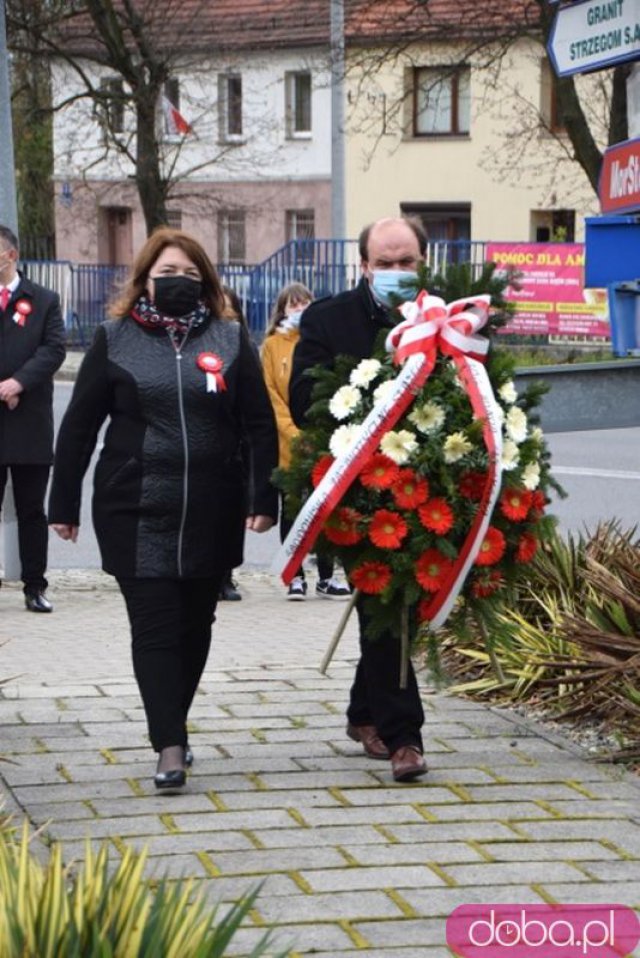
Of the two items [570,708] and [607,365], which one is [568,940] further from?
[607,365]

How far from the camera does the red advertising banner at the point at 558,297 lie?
1089 inches

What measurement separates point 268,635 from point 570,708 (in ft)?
8.65

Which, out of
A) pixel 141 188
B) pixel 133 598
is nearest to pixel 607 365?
pixel 133 598

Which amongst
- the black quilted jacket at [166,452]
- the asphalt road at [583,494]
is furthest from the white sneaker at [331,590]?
the black quilted jacket at [166,452]

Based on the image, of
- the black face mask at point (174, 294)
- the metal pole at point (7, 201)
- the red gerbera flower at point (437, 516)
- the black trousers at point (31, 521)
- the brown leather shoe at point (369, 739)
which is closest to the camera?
the red gerbera flower at point (437, 516)

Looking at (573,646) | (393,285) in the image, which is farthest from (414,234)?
(573,646)

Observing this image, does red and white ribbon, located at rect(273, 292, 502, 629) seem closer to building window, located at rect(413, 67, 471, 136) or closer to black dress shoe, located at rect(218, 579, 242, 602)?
black dress shoe, located at rect(218, 579, 242, 602)

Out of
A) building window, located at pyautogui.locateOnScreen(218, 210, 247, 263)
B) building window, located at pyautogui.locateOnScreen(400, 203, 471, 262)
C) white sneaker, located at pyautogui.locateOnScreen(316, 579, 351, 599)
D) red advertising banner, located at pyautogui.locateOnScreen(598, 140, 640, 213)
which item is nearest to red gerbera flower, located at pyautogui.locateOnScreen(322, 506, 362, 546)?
red advertising banner, located at pyautogui.locateOnScreen(598, 140, 640, 213)

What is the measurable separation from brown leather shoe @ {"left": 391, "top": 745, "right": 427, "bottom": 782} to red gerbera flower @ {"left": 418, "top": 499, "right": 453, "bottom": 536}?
2.34 feet

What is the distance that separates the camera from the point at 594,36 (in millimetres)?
7086

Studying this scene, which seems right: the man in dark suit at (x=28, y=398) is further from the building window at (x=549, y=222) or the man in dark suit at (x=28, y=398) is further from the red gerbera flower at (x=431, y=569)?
the building window at (x=549, y=222)

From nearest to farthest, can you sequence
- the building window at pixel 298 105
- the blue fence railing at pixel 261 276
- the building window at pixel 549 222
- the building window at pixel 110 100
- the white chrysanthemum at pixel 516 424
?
the white chrysanthemum at pixel 516 424
the blue fence railing at pixel 261 276
the building window at pixel 110 100
the building window at pixel 549 222
the building window at pixel 298 105

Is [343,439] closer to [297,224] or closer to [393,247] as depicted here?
[393,247]

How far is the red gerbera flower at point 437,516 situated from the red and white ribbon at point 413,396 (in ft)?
0.29
